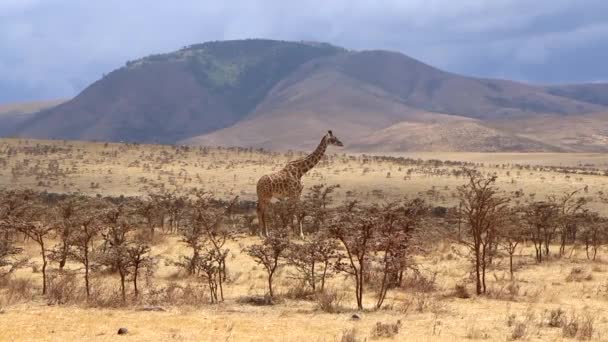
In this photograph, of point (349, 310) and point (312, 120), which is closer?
point (349, 310)

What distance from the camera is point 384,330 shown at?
11.8 meters

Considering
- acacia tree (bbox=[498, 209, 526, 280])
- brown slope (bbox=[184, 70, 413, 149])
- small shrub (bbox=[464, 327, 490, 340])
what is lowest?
small shrub (bbox=[464, 327, 490, 340])

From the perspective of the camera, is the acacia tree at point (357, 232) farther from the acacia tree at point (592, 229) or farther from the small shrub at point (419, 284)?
the acacia tree at point (592, 229)

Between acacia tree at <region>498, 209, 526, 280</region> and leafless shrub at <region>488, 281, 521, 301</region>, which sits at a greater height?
acacia tree at <region>498, 209, 526, 280</region>

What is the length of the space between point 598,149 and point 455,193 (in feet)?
301

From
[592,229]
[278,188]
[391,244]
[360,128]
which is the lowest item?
[592,229]

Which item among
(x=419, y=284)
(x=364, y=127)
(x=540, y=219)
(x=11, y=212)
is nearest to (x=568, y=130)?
(x=364, y=127)

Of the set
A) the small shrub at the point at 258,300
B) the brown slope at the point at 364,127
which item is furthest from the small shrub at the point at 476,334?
the brown slope at the point at 364,127

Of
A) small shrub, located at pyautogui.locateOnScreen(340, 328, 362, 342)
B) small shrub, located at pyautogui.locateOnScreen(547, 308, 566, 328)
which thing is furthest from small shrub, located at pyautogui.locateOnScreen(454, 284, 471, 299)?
small shrub, located at pyautogui.locateOnScreen(340, 328, 362, 342)

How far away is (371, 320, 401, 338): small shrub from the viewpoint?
1166cm

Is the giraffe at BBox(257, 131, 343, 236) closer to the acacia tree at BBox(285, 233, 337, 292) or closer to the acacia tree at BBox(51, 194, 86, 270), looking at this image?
the acacia tree at BBox(51, 194, 86, 270)

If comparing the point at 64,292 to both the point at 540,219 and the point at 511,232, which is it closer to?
the point at 511,232

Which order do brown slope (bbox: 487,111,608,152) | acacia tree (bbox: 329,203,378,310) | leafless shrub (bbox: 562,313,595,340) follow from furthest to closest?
brown slope (bbox: 487,111,608,152), acacia tree (bbox: 329,203,378,310), leafless shrub (bbox: 562,313,595,340)

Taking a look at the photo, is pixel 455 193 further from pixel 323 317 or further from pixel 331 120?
pixel 331 120
